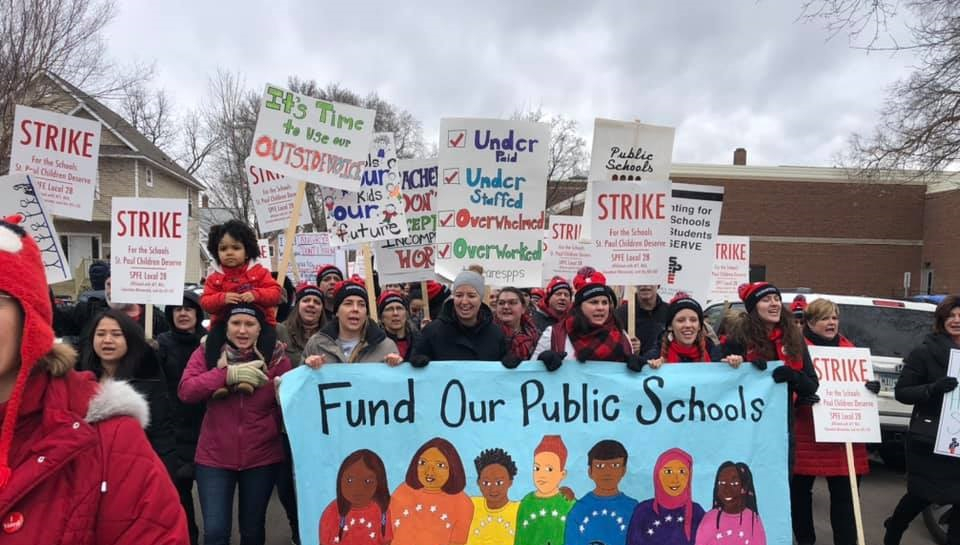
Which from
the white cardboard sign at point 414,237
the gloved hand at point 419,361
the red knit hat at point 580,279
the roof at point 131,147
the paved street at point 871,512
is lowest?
the paved street at point 871,512

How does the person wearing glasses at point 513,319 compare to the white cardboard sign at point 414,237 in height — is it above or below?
below

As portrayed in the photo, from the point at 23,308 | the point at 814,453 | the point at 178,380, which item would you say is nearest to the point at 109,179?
the point at 178,380

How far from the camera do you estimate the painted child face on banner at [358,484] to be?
3.54 meters

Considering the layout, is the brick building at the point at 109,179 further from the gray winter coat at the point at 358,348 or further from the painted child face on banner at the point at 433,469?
the painted child face on banner at the point at 433,469

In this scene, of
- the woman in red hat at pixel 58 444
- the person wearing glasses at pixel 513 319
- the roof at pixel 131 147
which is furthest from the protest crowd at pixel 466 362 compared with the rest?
the roof at pixel 131 147

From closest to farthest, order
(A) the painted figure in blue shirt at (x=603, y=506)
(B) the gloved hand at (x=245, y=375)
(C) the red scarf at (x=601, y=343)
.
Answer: (B) the gloved hand at (x=245, y=375)
(A) the painted figure in blue shirt at (x=603, y=506)
(C) the red scarf at (x=601, y=343)

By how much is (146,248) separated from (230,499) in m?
2.54

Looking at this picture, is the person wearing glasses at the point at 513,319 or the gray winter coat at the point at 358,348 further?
the person wearing glasses at the point at 513,319

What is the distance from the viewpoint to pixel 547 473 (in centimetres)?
373

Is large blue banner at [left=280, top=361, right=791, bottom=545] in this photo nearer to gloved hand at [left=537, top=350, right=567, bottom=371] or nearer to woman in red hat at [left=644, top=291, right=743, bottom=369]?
gloved hand at [left=537, top=350, right=567, bottom=371]

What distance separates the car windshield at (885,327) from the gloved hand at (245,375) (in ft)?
20.3

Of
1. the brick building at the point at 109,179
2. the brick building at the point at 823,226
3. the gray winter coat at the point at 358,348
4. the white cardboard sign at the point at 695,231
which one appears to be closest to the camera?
the gray winter coat at the point at 358,348

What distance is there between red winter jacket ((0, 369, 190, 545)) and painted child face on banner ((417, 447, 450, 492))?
2.29 metres

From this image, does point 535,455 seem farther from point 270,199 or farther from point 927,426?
point 270,199
